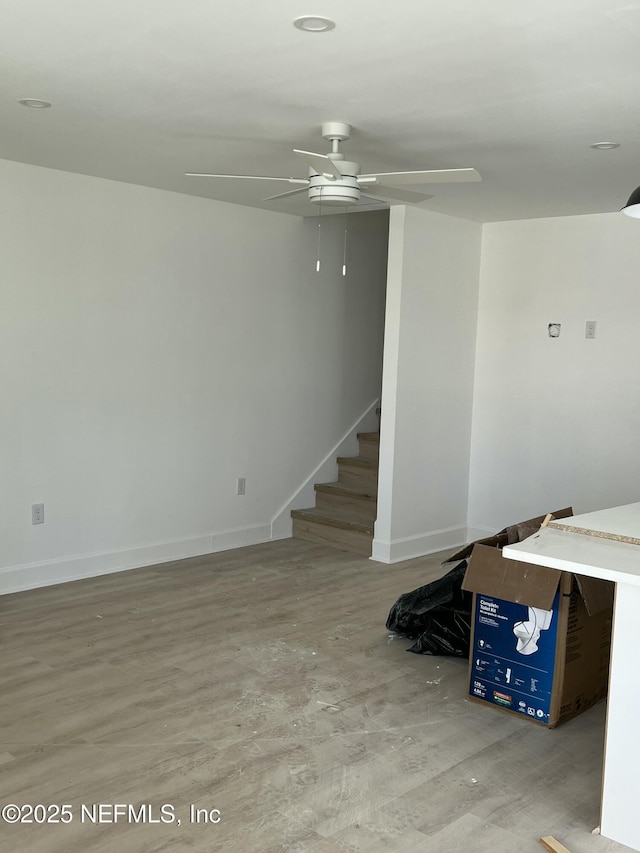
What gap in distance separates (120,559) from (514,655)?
8.98ft

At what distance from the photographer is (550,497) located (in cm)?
580

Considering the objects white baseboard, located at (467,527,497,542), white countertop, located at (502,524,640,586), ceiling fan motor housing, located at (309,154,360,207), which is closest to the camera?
white countertop, located at (502,524,640,586)

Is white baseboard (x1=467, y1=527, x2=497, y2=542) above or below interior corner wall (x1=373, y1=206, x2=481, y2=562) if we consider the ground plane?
below

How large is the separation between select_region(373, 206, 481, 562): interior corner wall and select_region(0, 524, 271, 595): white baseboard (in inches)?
37.8

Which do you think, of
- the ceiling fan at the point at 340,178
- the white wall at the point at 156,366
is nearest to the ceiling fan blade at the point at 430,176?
the ceiling fan at the point at 340,178

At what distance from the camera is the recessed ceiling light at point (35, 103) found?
3.28 m

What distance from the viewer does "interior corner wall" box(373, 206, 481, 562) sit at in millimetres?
5445

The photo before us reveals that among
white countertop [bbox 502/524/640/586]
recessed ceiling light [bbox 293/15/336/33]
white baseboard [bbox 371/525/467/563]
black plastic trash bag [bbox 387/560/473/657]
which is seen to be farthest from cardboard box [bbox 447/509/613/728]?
white baseboard [bbox 371/525/467/563]

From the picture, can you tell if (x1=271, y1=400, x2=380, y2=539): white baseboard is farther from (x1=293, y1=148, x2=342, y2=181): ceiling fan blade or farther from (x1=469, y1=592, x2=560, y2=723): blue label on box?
(x1=293, y1=148, x2=342, y2=181): ceiling fan blade

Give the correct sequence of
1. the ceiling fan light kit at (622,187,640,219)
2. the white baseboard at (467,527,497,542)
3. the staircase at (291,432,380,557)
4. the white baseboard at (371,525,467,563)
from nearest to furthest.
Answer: the ceiling fan light kit at (622,187,640,219)
the white baseboard at (371,525,467,563)
the staircase at (291,432,380,557)
the white baseboard at (467,527,497,542)

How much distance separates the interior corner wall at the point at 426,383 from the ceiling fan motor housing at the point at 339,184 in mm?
1870

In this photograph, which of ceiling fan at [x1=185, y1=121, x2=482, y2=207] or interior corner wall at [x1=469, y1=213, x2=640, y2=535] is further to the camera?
interior corner wall at [x1=469, y1=213, x2=640, y2=535]

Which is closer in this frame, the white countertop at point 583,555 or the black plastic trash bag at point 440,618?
the white countertop at point 583,555

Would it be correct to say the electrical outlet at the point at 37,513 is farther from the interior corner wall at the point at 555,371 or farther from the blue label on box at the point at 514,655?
the interior corner wall at the point at 555,371
